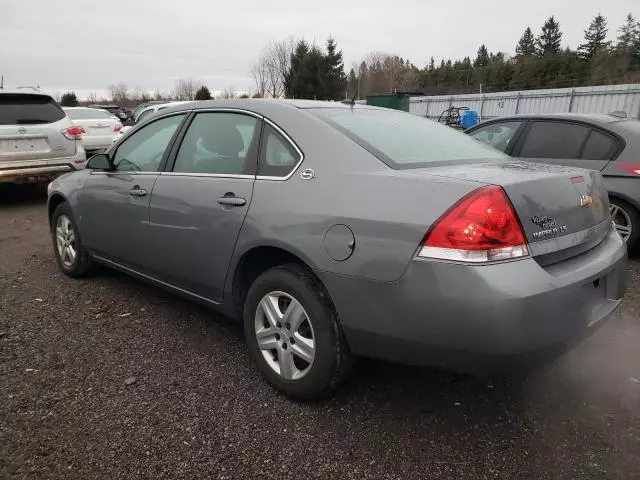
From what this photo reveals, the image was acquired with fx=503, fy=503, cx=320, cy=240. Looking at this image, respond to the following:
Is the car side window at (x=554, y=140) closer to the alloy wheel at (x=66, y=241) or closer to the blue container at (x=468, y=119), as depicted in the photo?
the alloy wheel at (x=66, y=241)

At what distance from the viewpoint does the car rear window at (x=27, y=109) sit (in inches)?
291

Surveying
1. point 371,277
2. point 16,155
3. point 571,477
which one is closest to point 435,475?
point 571,477

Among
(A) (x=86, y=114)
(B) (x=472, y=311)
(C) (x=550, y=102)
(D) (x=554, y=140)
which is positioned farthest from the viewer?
(C) (x=550, y=102)

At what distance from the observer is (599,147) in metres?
5.11

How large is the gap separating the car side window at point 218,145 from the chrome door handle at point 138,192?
0.30 metres

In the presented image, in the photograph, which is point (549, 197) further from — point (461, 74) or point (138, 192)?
point (461, 74)

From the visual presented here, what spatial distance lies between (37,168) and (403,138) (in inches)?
266

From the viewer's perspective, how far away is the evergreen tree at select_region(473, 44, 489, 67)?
83944 mm

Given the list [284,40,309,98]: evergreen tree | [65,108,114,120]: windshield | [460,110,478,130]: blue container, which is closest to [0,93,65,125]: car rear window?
[65,108,114,120]: windshield

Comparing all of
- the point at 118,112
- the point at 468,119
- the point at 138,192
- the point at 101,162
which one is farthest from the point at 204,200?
the point at 118,112

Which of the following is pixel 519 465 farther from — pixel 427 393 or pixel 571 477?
pixel 427 393

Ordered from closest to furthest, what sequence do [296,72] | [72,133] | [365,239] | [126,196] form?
[365,239]
[126,196]
[72,133]
[296,72]

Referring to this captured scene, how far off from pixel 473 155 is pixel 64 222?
3587 millimetres

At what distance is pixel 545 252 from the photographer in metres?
2.09
